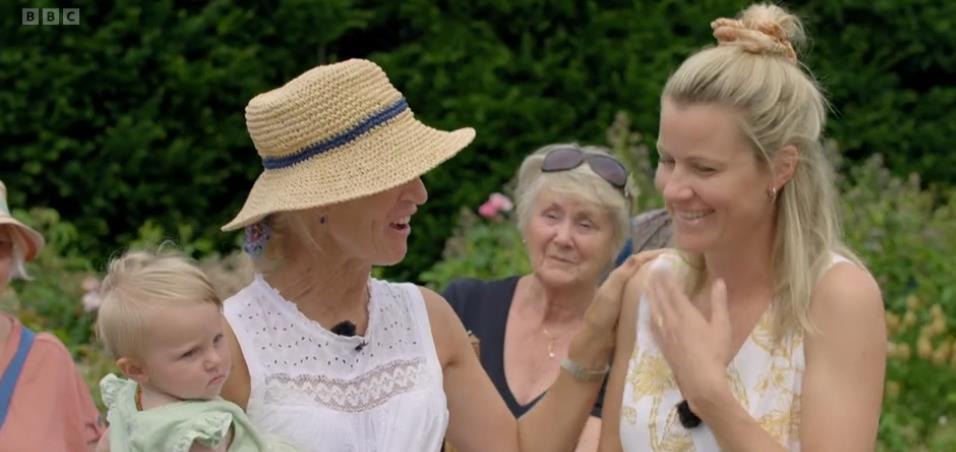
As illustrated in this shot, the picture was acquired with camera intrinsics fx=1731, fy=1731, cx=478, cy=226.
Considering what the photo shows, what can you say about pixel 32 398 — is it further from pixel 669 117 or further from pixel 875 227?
pixel 875 227

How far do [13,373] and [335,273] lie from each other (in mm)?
954

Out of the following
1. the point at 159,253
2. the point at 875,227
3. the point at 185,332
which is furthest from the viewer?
Answer: the point at 875,227

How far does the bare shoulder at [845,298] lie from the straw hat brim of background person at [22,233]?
1864 millimetres

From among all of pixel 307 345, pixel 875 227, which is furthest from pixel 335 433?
pixel 875 227

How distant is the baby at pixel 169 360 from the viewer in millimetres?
3104

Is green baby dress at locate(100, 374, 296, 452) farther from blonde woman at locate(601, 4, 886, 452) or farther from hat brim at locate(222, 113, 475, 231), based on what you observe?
blonde woman at locate(601, 4, 886, 452)

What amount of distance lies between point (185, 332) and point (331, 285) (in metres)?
0.47

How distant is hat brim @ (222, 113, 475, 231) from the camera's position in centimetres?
335

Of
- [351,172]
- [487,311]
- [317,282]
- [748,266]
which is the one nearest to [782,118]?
[748,266]

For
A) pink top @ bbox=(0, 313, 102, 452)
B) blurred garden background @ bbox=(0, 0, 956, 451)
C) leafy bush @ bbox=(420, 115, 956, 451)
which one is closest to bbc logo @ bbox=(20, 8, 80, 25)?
blurred garden background @ bbox=(0, 0, 956, 451)

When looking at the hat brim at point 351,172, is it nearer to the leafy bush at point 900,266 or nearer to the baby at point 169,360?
the baby at point 169,360

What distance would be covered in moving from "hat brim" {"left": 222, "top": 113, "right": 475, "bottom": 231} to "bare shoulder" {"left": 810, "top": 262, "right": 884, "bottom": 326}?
793 millimetres

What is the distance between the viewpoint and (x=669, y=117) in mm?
3350

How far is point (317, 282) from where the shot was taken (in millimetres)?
3494
